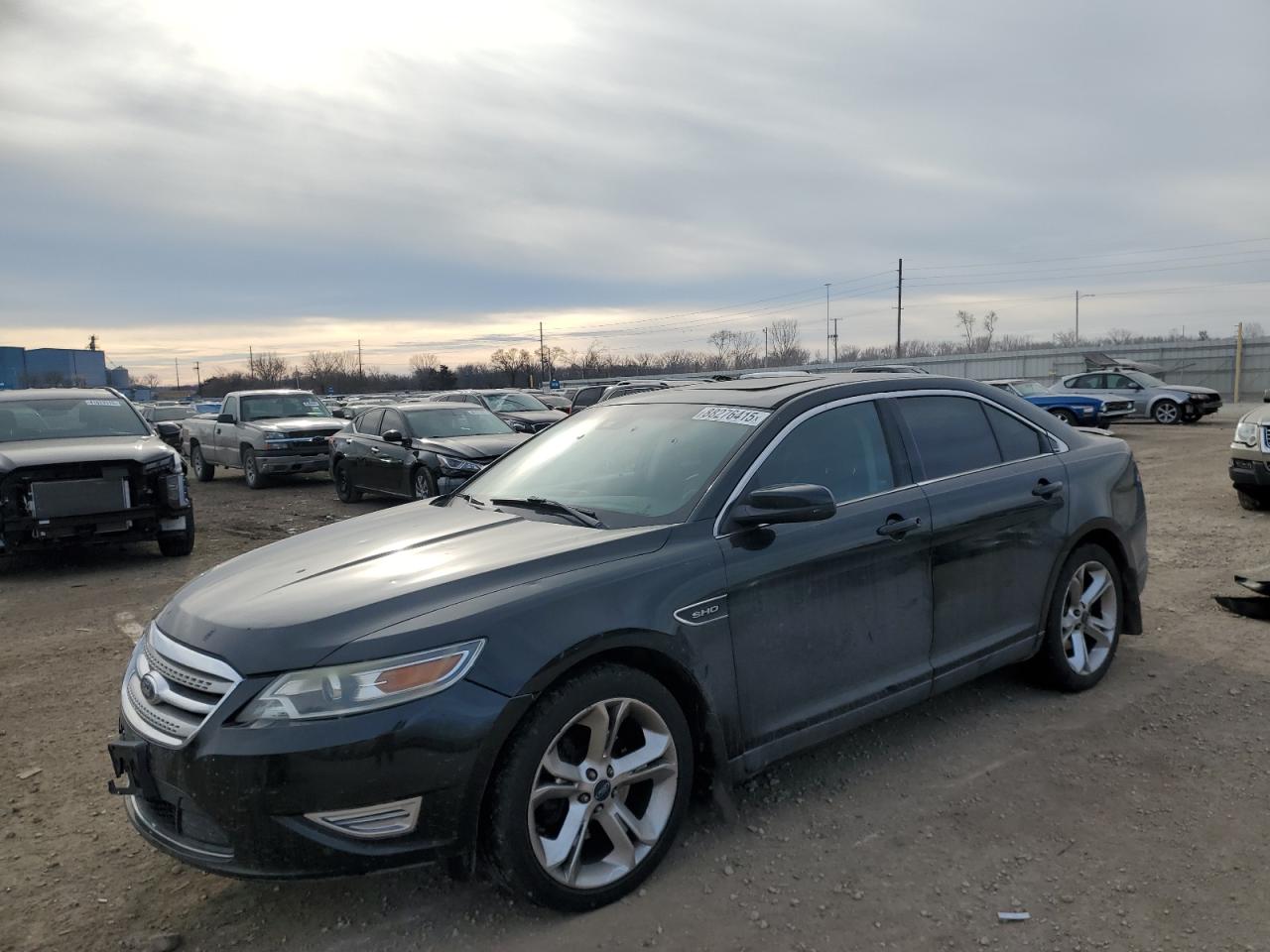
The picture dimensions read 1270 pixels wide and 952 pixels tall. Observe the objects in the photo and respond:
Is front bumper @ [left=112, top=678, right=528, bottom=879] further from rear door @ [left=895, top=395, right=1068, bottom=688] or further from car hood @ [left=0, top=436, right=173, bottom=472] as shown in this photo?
car hood @ [left=0, top=436, right=173, bottom=472]

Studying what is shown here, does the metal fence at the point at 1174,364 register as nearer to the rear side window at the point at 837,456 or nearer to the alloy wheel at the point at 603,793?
the rear side window at the point at 837,456

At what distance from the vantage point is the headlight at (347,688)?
8.19ft

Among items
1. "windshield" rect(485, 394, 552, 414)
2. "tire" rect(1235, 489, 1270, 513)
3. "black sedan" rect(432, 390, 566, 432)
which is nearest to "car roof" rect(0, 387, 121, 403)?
"black sedan" rect(432, 390, 566, 432)

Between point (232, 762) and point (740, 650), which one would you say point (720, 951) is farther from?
point (232, 762)

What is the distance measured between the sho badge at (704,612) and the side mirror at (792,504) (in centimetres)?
33

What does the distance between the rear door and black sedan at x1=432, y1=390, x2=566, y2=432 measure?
13.6 m

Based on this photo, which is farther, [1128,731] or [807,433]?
[1128,731]

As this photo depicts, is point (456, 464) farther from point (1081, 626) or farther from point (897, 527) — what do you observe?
point (897, 527)

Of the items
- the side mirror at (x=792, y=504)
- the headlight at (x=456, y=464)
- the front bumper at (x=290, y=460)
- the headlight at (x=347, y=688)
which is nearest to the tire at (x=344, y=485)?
the front bumper at (x=290, y=460)

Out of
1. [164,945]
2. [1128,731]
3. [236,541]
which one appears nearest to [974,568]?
[1128,731]

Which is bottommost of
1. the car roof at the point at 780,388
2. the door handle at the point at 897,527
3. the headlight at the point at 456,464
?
the headlight at the point at 456,464

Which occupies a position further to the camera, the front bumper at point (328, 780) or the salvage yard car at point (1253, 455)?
the salvage yard car at point (1253, 455)

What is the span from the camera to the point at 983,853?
310 cm

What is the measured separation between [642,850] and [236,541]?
8719 mm
